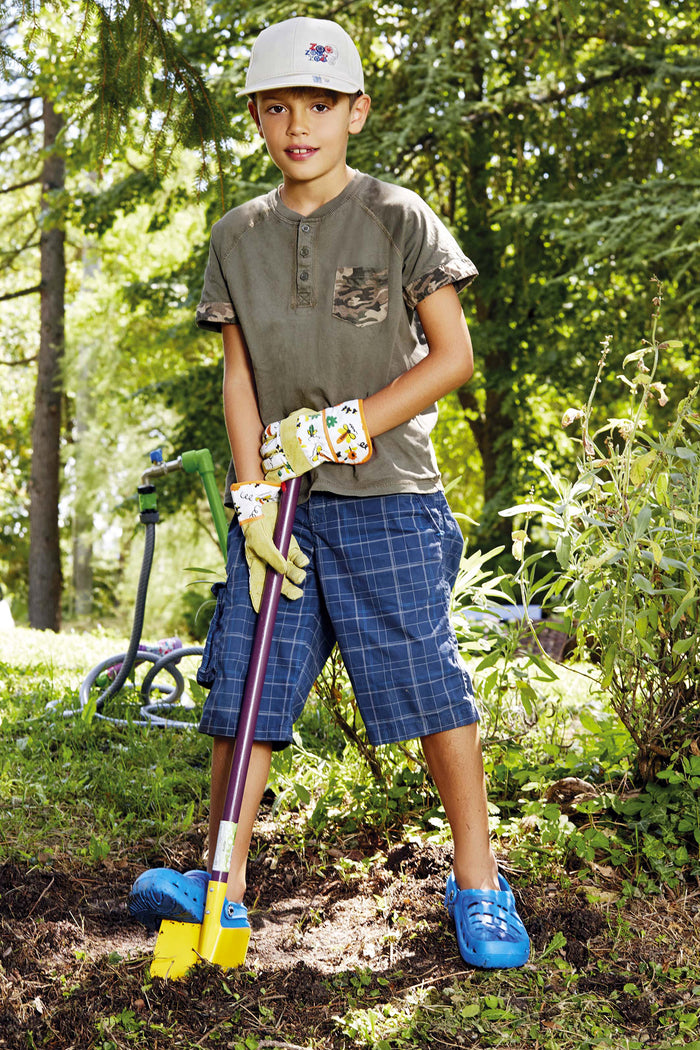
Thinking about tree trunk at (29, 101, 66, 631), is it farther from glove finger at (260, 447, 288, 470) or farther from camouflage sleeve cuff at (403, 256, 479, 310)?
camouflage sleeve cuff at (403, 256, 479, 310)

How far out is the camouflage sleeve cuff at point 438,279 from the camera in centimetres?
210

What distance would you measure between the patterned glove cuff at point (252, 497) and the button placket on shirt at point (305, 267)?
0.41 meters

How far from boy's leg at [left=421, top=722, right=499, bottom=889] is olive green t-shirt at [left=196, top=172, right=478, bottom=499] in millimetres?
573

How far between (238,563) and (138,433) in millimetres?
14462

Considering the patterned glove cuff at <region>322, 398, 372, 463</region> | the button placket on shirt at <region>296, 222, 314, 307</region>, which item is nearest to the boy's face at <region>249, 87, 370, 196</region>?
the button placket on shirt at <region>296, 222, 314, 307</region>

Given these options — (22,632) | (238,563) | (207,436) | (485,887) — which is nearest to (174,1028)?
(485,887)

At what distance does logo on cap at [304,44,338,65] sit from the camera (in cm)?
204

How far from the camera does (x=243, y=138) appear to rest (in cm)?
357

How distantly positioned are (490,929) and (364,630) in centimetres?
68

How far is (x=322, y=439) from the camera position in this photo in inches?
82.8

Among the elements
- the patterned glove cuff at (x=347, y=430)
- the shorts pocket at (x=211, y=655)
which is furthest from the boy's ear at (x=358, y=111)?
the shorts pocket at (x=211, y=655)

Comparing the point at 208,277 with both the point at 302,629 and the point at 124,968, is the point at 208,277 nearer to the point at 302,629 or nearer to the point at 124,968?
the point at 302,629

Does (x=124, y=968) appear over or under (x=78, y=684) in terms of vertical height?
under

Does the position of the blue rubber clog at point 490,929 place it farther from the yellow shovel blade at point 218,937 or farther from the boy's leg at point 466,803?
the yellow shovel blade at point 218,937
